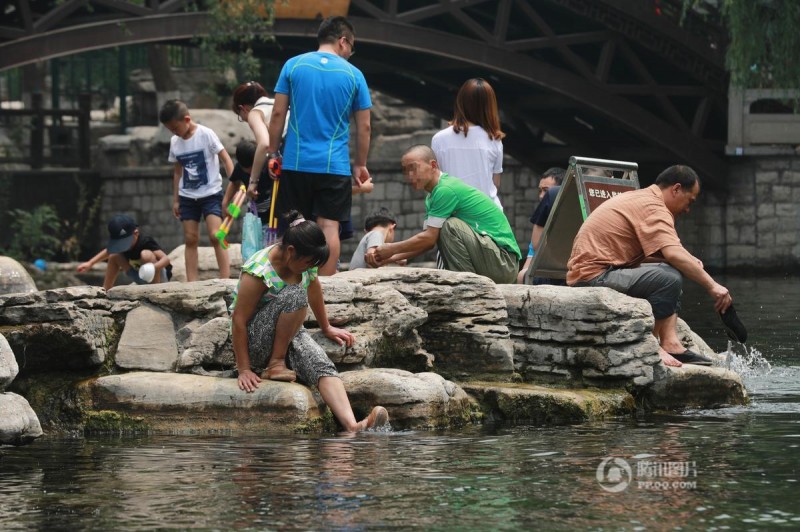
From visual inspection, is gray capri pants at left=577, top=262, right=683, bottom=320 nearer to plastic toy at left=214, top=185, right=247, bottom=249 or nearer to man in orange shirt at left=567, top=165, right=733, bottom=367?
man in orange shirt at left=567, top=165, right=733, bottom=367

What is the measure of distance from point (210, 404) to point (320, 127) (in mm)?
1891

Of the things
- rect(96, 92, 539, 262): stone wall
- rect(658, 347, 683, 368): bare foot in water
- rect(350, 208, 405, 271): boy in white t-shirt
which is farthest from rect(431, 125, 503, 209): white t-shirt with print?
rect(96, 92, 539, 262): stone wall

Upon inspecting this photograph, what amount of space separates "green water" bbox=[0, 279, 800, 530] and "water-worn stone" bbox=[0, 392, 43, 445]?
101mm

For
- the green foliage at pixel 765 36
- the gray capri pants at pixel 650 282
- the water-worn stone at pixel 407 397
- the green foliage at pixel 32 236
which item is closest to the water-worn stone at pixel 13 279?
the water-worn stone at pixel 407 397

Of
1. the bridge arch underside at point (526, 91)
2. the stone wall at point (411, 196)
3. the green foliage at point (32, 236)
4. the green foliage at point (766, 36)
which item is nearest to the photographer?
the green foliage at point (766, 36)

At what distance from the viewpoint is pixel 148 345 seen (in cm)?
852

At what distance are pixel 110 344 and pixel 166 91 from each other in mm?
24212

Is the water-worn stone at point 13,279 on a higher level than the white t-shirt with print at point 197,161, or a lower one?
lower

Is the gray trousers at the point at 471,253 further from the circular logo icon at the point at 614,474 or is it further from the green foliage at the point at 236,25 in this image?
the green foliage at the point at 236,25

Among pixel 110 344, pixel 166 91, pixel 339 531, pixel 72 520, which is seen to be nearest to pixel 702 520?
pixel 339 531

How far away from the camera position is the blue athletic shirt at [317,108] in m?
9.12

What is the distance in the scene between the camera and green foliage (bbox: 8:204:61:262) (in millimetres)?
24062

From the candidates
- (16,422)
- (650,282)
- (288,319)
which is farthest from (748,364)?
(16,422)

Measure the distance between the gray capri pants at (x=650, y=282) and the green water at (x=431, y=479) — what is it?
849mm
